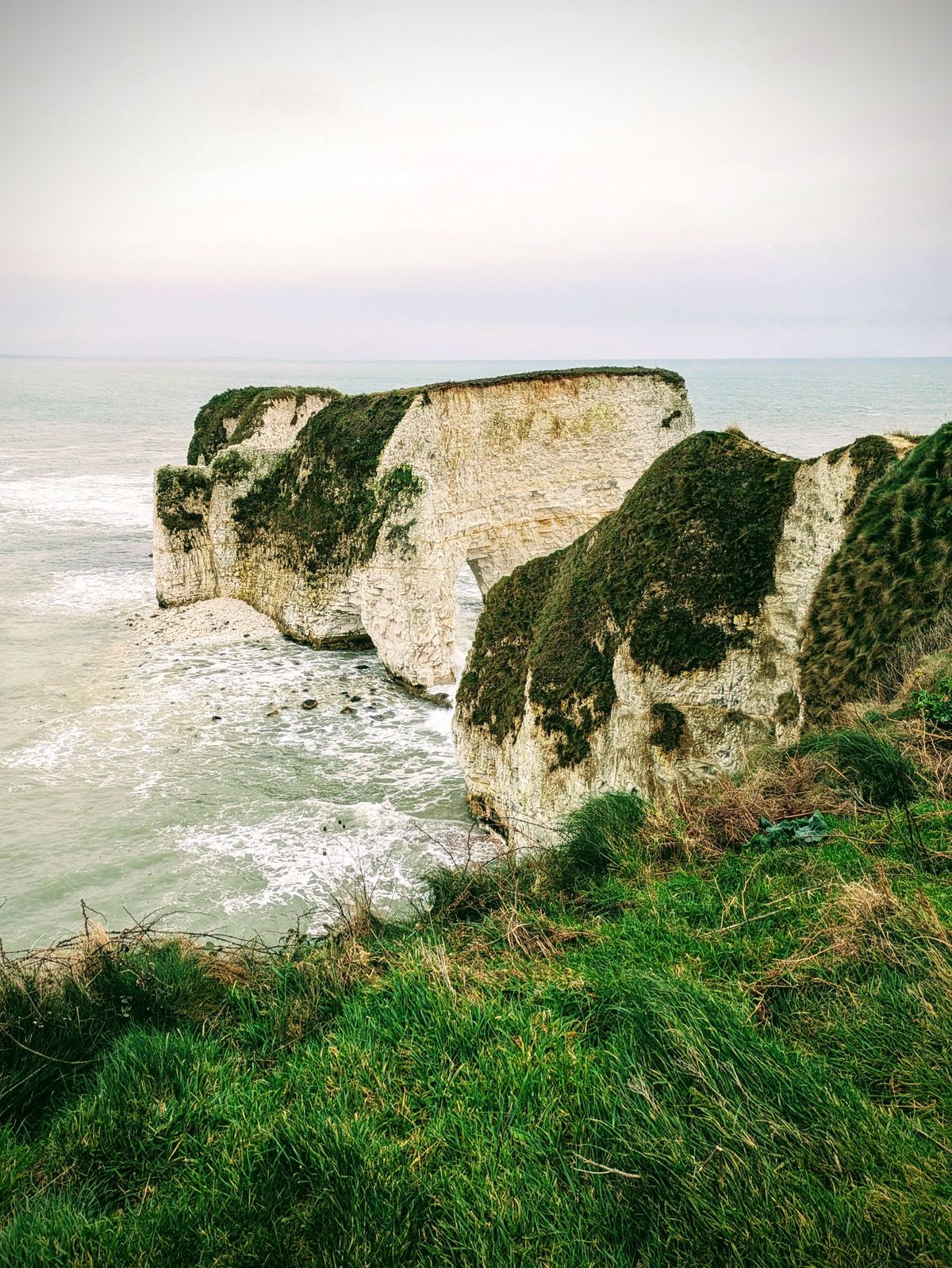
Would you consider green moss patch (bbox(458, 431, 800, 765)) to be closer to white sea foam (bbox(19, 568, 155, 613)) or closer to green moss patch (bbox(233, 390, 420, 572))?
green moss patch (bbox(233, 390, 420, 572))

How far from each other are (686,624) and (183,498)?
22.0 metres

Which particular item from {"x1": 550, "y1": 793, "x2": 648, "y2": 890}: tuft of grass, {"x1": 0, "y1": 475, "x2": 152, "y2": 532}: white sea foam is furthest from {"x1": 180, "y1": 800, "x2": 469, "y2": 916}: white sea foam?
{"x1": 0, "y1": 475, "x2": 152, "y2": 532}: white sea foam

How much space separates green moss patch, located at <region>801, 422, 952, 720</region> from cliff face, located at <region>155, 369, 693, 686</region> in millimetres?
13447

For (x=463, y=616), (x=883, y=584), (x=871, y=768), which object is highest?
(x=883, y=584)

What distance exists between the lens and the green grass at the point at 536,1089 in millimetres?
2422

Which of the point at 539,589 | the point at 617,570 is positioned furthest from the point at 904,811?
the point at 539,589

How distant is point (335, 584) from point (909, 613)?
57.7ft

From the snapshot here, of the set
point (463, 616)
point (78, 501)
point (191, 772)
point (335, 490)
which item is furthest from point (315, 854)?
point (78, 501)

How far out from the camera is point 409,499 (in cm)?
2102

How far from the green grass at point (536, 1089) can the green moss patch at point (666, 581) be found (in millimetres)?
5130

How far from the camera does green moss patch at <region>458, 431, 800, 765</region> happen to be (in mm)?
9578

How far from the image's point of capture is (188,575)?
2709 cm

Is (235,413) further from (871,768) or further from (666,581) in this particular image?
(871,768)

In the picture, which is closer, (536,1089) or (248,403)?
(536,1089)
